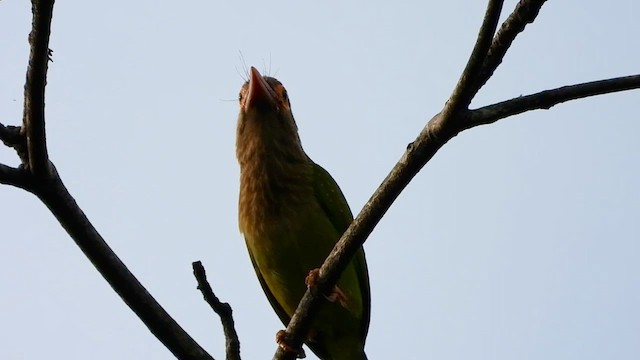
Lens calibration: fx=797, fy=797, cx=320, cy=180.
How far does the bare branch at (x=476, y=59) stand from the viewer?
247 cm

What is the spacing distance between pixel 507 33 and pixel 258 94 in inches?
123

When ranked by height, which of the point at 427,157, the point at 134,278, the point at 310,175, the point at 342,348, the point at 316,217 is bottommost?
the point at 134,278

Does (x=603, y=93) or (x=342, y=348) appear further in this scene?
(x=342, y=348)

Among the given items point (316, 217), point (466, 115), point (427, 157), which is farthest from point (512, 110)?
point (316, 217)

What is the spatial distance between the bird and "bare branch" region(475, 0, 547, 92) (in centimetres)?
252

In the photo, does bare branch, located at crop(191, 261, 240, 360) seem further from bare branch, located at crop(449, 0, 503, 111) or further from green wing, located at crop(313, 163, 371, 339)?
green wing, located at crop(313, 163, 371, 339)

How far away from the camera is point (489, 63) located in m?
2.64

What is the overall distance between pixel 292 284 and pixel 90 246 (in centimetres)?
226

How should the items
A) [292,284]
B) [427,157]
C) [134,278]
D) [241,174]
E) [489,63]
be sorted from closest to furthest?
[489,63]
[427,157]
[134,278]
[292,284]
[241,174]

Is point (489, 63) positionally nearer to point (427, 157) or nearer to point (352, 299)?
point (427, 157)

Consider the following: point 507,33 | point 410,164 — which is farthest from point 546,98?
point 410,164

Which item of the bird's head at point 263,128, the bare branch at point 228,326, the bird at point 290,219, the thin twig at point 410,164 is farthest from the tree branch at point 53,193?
the bird's head at point 263,128

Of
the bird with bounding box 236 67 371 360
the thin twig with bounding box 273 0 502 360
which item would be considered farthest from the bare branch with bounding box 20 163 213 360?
the bird with bounding box 236 67 371 360

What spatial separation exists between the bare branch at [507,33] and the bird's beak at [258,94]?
9.66 ft
